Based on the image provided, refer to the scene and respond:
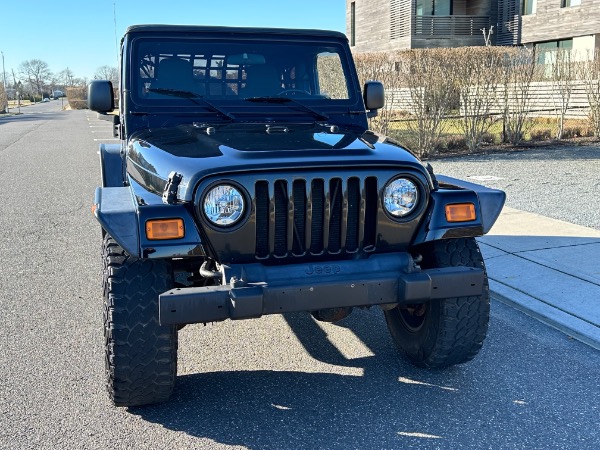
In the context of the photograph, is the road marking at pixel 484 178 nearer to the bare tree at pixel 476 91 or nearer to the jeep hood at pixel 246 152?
the bare tree at pixel 476 91

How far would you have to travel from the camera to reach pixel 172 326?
9.36 feet

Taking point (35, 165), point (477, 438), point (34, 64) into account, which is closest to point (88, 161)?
point (35, 165)

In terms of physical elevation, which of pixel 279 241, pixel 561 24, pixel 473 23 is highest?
pixel 473 23

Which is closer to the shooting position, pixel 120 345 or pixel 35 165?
pixel 120 345

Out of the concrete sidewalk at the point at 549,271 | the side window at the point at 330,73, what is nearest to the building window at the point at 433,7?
the concrete sidewalk at the point at 549,271

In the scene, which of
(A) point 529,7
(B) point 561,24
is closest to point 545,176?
(B) point 561,24

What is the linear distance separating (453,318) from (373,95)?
1.90 metres

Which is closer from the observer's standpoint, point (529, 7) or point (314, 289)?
point (314, 289)

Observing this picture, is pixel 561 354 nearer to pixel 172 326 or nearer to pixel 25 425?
pixel 172 326

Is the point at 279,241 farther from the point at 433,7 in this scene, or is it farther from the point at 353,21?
the point at 353,21

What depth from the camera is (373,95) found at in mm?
4453

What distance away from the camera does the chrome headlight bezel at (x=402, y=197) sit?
298 cm

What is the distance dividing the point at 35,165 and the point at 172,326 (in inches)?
464

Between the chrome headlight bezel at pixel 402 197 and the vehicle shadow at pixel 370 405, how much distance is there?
0.98m
